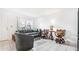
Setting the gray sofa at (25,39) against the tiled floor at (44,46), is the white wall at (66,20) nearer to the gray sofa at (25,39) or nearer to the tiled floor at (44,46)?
the tiled floor at (44,46)

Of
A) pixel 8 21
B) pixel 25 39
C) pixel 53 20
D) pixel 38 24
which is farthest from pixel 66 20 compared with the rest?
pixel 8 21

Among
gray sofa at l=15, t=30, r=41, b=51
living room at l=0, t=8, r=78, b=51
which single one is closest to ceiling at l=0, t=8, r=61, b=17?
living room at l=0, t=8, r=78, b=51

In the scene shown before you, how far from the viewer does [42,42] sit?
80.4 inches

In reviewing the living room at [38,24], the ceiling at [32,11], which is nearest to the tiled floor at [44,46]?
the living room at [38,24]

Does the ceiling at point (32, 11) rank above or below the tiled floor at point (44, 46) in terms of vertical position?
above

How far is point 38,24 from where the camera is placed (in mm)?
2027

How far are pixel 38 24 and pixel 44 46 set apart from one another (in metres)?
0.56

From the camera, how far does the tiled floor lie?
196 centimetres

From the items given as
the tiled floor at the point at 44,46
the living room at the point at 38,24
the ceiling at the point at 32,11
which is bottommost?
the tiled floor at the point at 44,46

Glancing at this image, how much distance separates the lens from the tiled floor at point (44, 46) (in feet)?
6.43
